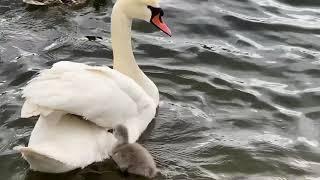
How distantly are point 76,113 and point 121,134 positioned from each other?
53cm

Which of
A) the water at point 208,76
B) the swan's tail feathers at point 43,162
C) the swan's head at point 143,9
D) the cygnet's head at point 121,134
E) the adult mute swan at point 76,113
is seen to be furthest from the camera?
the swan's head at point 143,9

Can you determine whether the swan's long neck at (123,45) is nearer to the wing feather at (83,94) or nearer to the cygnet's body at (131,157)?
the wing feather at (83,94)

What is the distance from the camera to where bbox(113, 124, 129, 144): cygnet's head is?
605 centimetres

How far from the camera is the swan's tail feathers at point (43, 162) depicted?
530 cm

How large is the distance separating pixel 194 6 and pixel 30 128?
4.51 m

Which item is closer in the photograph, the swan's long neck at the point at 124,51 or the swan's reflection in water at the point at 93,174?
the swan's reflection in water at the point at 93,174

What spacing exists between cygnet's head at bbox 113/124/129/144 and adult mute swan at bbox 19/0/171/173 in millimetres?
48

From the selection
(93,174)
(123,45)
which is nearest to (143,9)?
(123,45)

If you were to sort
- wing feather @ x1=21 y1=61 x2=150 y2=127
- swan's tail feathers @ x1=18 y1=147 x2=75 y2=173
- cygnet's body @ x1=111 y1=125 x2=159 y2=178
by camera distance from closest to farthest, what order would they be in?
swan's tail feathers @ x1=18 y1=147 x2=75 y2=173, wing feather @ x1=21 y1=61 x2=150 y2=127, cygnet's body @ x1=111 y1=125 x2=159 y2=178

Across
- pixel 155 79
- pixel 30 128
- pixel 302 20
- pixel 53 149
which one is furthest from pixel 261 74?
pixel 53 149

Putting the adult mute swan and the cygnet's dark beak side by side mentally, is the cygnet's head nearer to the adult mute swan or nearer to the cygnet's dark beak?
the adult mute swan

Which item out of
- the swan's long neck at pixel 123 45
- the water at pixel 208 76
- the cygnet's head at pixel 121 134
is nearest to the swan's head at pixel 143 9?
the swan's long neck at pixel 123 45

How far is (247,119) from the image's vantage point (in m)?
7.22

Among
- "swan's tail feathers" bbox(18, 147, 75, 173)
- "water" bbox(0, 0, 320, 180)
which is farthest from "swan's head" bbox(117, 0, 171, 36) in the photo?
"swan's tail feathers" bbox(18, 147, 75, 173)
